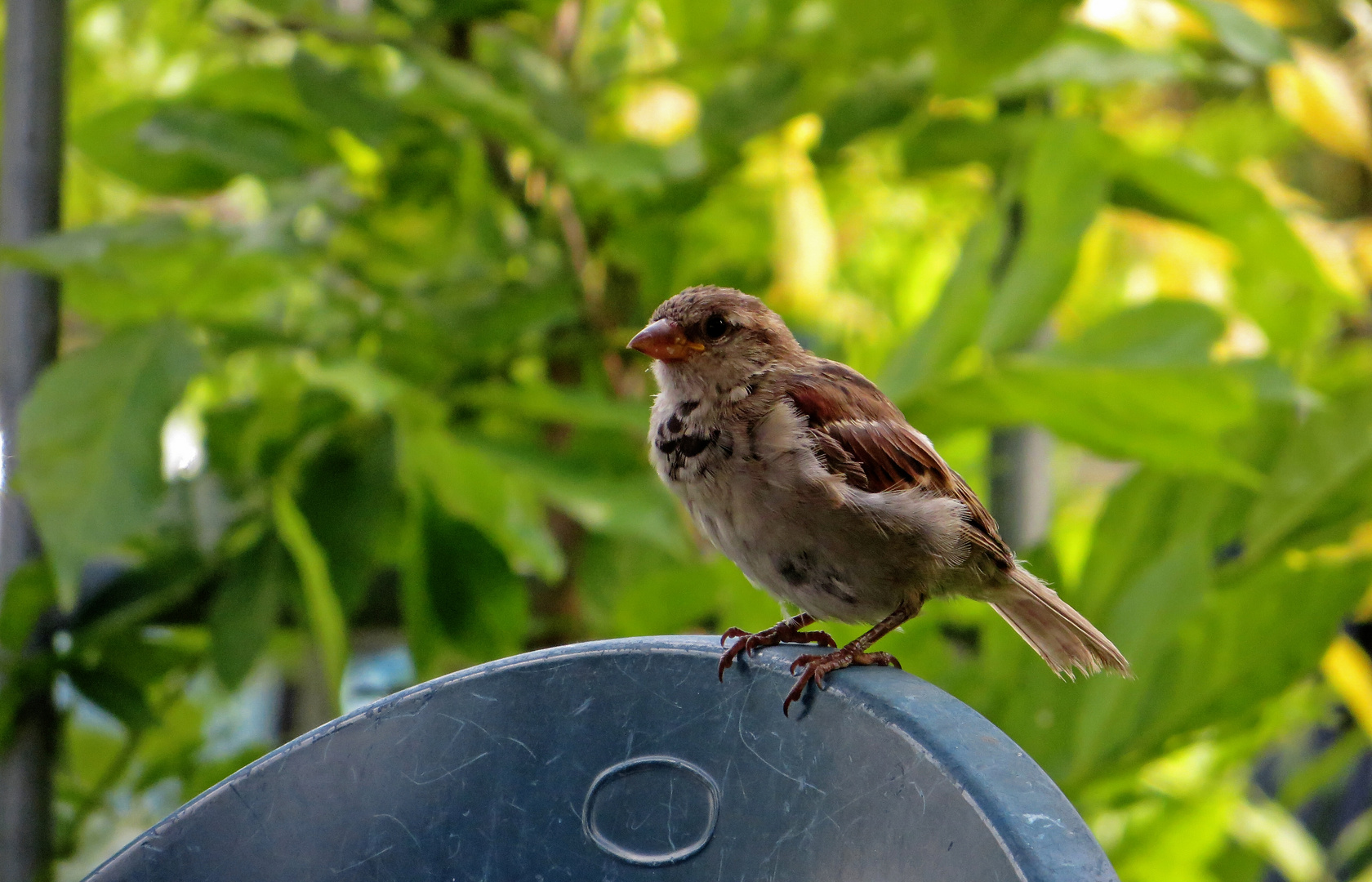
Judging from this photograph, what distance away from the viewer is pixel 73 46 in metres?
2.39

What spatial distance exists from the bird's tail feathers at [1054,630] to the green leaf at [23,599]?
47.9 inches

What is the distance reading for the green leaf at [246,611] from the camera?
1822 mm

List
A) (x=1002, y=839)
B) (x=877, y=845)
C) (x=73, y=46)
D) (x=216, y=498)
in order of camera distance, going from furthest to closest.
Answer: (x=73, y=46) < (x=216, y=498) < (x=877, y=845) < (x=1002, y=839)

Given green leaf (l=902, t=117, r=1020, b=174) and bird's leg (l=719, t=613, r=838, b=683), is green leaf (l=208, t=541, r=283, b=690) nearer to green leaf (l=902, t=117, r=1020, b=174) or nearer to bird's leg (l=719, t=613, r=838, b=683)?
bird's leg (l=719, t=613, r=838, b=683)

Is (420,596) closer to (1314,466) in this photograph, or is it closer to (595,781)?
(595,781)

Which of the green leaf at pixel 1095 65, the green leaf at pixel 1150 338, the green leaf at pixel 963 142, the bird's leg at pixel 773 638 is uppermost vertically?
the green leaf at pixel 1095 65

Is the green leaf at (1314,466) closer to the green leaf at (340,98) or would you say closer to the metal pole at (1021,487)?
the metal pole at (1021,487)

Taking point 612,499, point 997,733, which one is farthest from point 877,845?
point 612,499

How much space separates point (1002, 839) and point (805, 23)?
150cm

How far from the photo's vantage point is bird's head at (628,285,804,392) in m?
1.58

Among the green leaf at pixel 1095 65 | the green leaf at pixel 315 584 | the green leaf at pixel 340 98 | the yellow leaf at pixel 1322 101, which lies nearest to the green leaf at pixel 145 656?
the green leaf at pixel 315 584

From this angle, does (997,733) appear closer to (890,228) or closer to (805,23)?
(805,23)

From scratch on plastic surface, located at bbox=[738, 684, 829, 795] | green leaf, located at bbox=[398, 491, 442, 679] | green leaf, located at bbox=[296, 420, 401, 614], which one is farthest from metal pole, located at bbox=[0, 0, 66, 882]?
scratch on plastic surface, located at bbox=[738, 684, 829, 795]

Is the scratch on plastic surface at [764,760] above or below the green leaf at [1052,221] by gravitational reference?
below
